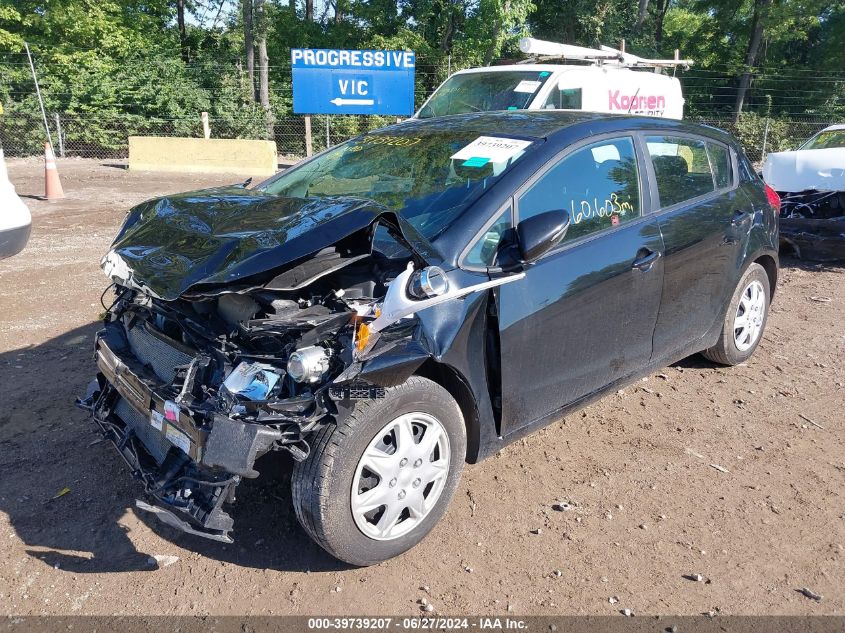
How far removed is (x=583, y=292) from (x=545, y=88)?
7.32m

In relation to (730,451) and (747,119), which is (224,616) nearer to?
(730,451)

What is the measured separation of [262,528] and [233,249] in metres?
1.31

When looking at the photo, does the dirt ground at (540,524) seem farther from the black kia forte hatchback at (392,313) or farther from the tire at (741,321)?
the black kia forte hatchback at (392,313)

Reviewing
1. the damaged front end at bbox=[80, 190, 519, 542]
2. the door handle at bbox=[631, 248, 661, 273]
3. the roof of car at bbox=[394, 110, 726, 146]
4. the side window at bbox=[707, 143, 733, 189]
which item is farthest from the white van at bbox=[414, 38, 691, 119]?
the damaged front end at bbox=[80, 190, 519, 542]

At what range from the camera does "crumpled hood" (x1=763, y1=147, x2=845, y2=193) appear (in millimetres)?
8391

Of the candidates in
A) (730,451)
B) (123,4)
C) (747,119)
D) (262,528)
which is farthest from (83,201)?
(747,119)

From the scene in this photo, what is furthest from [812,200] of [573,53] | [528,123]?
[528,123]

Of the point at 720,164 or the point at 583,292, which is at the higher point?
the point at 720,164

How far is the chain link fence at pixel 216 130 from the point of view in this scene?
66.0 ft

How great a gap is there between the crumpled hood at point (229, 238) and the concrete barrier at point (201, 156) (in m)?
14.7

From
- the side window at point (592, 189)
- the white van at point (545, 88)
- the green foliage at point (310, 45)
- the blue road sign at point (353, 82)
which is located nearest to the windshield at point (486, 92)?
the white van at point (545, 88)

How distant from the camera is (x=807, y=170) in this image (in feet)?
28.6

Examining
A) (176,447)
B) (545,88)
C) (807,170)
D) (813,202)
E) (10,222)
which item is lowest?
(176,447)

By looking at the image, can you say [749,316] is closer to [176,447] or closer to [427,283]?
[427,283]
